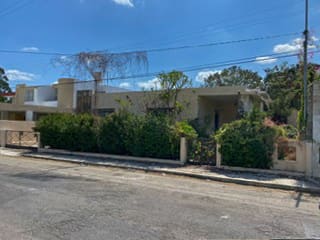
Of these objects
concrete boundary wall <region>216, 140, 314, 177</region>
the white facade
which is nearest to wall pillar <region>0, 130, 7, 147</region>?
the white facade

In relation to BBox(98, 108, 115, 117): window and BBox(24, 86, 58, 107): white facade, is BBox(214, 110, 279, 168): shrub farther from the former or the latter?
BBox(24, 86, 58, 107): white facade

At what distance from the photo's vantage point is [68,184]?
8547mm

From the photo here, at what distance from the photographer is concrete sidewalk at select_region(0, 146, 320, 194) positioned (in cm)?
924

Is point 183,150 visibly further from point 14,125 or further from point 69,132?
point 14,125

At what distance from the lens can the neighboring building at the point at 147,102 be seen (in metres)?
19.1

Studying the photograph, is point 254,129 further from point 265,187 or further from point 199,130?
point 199,130

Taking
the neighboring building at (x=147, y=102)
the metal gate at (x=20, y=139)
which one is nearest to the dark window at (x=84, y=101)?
the neighboring building at (x=147, y=102)

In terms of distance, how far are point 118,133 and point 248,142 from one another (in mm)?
6377

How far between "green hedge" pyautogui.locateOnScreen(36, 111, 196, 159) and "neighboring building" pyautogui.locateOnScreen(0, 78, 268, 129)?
7.71 feet

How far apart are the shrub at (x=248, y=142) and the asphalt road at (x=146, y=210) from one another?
2.12 meters

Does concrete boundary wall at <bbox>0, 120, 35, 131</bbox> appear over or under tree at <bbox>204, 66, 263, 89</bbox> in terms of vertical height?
under

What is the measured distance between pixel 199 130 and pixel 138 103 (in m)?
5.57

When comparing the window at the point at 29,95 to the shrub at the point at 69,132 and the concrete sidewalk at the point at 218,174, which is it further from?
the concrete sidewalk at the point at 218,174

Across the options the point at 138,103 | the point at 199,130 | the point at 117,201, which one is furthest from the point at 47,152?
the point at 117,201
